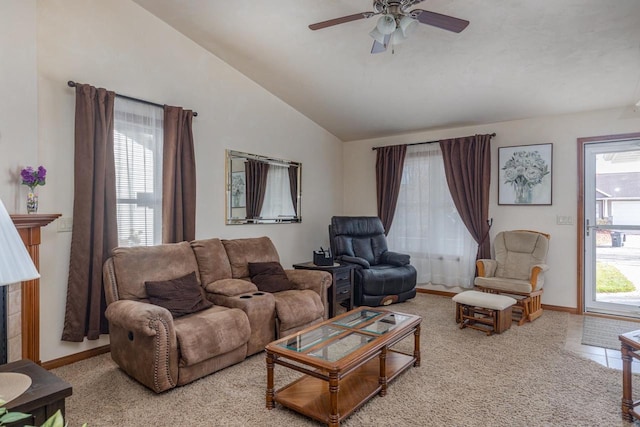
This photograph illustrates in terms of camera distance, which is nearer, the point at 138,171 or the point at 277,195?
the point at 138,171

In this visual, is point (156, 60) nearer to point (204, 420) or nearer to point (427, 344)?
point (204, 420)

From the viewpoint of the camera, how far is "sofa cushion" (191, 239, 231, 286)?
3.46m

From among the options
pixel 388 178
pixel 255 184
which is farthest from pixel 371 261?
pixel 255 184

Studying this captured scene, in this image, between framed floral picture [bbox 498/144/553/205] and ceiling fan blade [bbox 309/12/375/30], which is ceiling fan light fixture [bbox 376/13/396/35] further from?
framed floral picture [bbox 498/144/553/205]

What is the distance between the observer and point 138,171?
135 inches

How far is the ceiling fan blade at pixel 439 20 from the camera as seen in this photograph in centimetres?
234

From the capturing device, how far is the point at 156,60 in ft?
11.8

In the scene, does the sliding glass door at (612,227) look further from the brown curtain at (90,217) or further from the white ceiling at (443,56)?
the brown curtain at (90,217)

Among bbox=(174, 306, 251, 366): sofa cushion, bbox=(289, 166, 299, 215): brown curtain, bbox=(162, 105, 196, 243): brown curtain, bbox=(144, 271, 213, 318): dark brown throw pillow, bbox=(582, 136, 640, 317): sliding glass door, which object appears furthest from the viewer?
bbox=(289, 166, 299, 215): brown curtain

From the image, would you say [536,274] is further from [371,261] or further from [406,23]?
[406,23]

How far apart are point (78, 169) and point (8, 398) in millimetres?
2043

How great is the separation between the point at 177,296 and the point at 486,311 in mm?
3017

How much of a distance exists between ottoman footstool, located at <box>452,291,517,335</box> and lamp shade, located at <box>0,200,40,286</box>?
3676 mm

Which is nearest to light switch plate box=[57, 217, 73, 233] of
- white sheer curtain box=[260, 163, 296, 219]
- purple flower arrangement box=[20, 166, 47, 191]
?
purple flower arrangement box=[20, 166, 47, 191]
